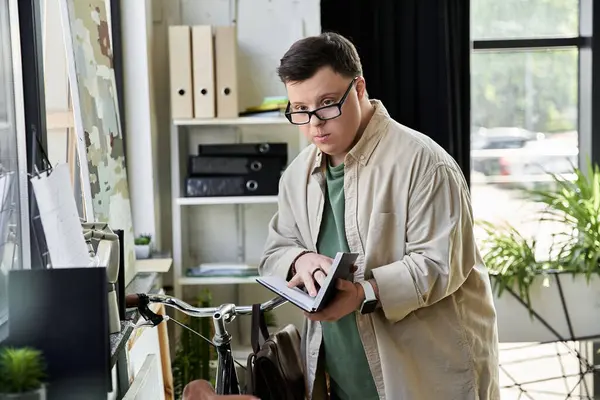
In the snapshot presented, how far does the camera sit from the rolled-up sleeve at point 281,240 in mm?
2109

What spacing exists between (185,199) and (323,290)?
1.91m

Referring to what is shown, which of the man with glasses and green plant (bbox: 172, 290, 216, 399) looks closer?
the man with glasses

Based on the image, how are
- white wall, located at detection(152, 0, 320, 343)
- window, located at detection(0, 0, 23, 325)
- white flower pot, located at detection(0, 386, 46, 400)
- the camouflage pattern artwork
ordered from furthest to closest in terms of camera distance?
1. white wall, located at detection(152, 0, 320, 343)
2. the camouflage pattern artwork
3. window, located at detection(0, 0, 23, 325)
4. white flower pot, located at detection(0, 386, 46, 400)

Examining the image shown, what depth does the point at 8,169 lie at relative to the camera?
206 cm

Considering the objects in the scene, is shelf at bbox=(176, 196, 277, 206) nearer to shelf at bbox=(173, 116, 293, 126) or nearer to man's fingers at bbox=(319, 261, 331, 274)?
shelf at bbox=(173, 116, 293, 126)

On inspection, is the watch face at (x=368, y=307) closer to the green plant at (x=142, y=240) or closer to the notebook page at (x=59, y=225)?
the notebook page at (x=59, y=225)

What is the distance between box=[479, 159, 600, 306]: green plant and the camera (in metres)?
3.65

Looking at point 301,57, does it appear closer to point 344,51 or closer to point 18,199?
point 344,51

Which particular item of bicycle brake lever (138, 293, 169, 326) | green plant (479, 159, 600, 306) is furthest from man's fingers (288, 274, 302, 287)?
green plant (479, 159, 600, 306)

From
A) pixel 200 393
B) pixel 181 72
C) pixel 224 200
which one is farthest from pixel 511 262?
pixel 200 393

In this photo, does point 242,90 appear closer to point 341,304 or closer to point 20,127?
point 20,127

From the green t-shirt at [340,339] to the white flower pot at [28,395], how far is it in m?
0.82

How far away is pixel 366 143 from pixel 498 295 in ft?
6.15

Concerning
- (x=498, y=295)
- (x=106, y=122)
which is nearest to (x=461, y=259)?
(x=106, y=122)
